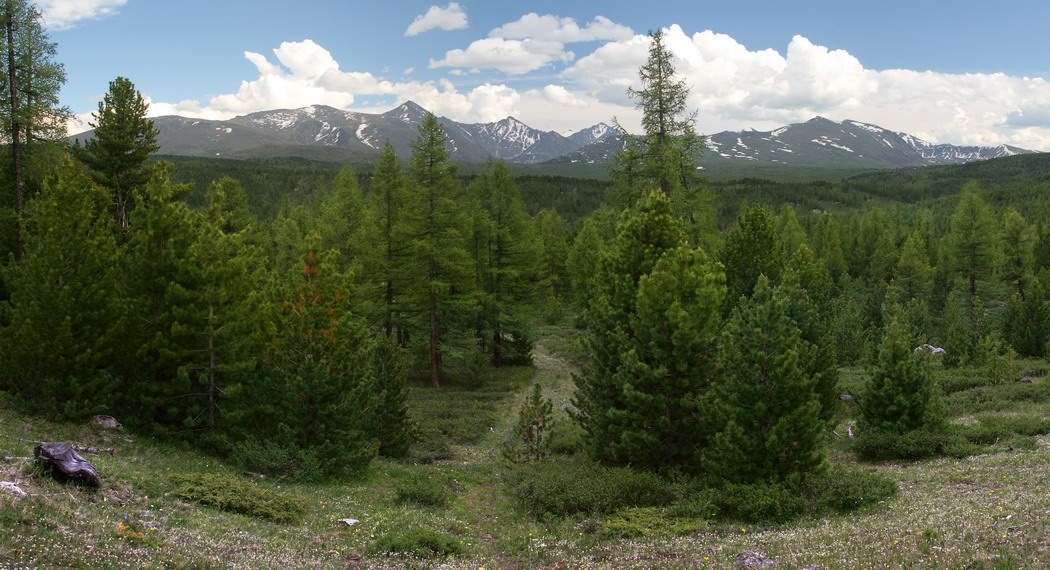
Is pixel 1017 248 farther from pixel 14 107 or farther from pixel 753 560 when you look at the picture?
pixel 14 107

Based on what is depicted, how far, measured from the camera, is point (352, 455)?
17891mm

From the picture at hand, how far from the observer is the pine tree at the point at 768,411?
14117mm

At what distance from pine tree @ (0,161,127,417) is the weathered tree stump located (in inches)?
281

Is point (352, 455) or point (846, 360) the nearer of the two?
point (352, 455)

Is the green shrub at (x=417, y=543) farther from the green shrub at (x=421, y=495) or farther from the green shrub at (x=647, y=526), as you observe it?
the green shrub at (x=421, y=495)

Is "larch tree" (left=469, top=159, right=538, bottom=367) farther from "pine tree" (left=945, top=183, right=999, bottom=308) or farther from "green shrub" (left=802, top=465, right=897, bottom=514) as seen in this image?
"pine tree" (left=945, top=183, right=999, bottom=308)

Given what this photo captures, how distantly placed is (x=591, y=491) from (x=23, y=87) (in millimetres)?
25474

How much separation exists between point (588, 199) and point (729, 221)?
45.0 meters

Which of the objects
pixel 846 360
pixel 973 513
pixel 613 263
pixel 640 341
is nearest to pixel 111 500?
pixel 640 341

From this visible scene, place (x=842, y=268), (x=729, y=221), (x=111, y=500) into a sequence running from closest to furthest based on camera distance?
(x=111, y=500), (x=842, y=268), (x=729, y=221)

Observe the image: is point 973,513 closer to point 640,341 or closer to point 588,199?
point 640,341

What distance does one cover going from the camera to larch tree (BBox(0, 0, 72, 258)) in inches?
848

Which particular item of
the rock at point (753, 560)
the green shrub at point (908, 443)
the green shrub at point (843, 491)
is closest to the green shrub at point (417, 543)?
the rock at point (753, 560)

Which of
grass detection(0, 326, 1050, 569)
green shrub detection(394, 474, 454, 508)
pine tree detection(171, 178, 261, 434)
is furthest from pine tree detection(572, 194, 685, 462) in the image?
pine tree detection(171, 178, 261, 434)
